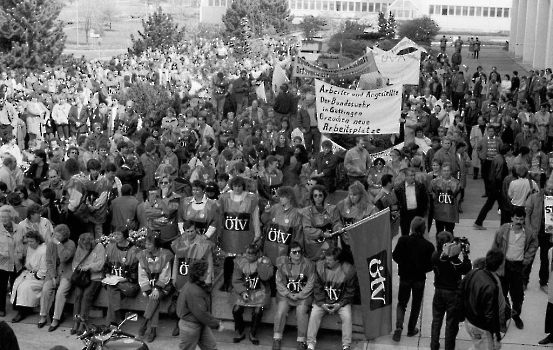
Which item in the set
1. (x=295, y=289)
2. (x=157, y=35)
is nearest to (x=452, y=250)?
(x=295, y=289)

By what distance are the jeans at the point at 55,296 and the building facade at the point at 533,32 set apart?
89.7 ft

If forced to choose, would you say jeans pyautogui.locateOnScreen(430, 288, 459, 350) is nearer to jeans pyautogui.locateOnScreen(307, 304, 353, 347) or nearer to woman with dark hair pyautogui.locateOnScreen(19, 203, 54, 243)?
jeans pyautogui.locateOnScreen(307, 304, 353, 347)

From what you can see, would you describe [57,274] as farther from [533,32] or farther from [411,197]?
[533,32]

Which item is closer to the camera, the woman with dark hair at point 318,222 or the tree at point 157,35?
the woman with dark hair at point 318,222

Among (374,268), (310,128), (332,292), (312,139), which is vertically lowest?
(332,292)

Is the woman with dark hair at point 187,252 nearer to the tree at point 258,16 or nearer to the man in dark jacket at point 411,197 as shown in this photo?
the man in dark jacket at point 411,197

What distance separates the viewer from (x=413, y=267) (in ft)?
40.9

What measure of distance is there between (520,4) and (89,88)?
33432mm

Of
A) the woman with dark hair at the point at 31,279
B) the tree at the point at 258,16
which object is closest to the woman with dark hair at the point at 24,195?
the woman with dark hair at the point at 31,279

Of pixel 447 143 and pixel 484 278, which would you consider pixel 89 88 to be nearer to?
pixel 447 143

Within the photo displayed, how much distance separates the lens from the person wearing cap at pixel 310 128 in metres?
21.5

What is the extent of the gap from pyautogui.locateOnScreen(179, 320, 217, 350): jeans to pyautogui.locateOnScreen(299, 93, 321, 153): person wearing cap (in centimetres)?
1029

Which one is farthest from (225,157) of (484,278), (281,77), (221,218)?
(281,77)

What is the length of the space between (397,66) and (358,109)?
528 centimetres
